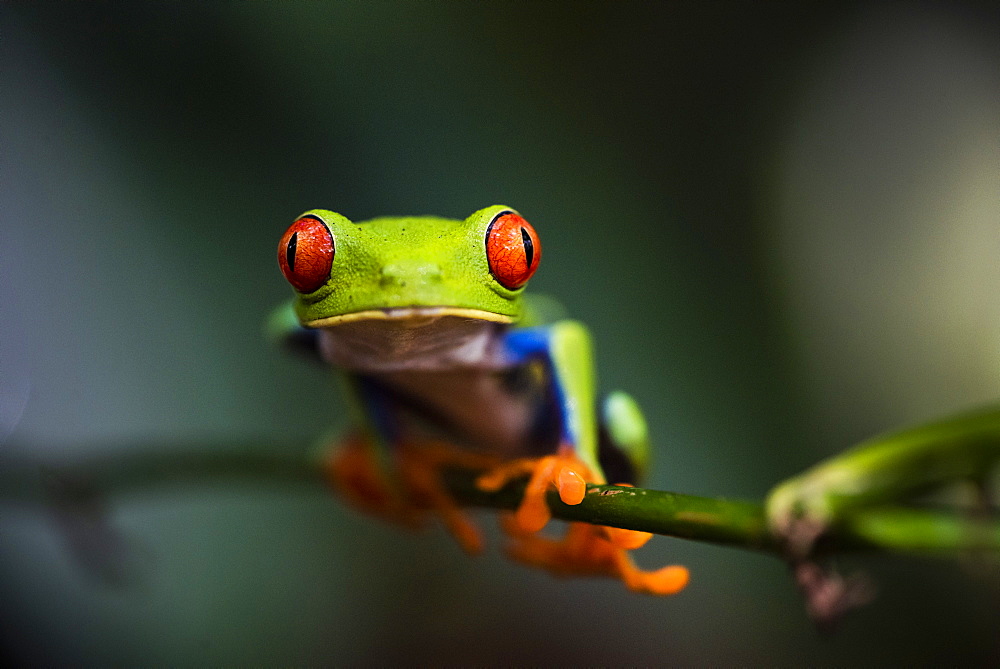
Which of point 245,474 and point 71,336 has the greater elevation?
point 71,336

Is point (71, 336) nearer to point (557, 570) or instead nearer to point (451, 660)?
point (451, 660)

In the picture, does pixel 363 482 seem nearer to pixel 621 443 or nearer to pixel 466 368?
pixel 466 368

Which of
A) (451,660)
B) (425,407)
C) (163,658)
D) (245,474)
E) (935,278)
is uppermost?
(935,278)

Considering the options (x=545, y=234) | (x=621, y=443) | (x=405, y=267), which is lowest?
(x=621, y=443)

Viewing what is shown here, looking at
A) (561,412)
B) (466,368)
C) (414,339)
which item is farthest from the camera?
(466,368)

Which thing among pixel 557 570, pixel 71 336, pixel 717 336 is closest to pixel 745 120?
pixel 717 336

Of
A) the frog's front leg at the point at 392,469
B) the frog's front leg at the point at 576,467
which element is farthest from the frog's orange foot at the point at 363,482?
the frog's front leg at the point at 576,467

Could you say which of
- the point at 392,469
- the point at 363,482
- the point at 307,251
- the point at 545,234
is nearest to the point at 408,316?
the point at 307,251

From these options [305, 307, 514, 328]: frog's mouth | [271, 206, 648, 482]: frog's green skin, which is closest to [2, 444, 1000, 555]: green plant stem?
[271, 206, 648, 482]: frog's green skin
